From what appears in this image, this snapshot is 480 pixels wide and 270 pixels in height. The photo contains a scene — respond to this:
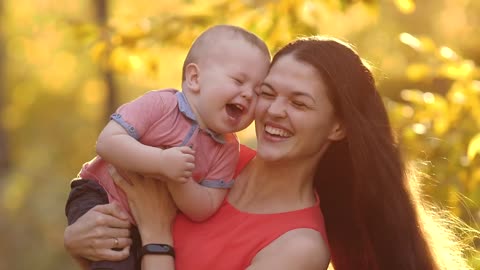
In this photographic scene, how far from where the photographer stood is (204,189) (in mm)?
3721

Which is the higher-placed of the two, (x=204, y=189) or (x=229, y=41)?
(x=229, y=41)

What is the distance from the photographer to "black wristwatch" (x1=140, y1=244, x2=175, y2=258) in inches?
147

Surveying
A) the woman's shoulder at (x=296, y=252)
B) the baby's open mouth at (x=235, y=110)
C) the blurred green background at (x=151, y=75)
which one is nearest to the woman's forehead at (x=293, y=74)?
the baby's open mouth at (x=235, y=110)

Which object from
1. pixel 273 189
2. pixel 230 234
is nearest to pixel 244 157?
pixel 273 189

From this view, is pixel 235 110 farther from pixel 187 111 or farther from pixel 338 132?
pixel 338 132

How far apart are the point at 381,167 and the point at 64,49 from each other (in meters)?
17.5

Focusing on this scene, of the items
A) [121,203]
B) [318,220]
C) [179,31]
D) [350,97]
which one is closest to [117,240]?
[121,203]

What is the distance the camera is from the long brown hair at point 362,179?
3.67m

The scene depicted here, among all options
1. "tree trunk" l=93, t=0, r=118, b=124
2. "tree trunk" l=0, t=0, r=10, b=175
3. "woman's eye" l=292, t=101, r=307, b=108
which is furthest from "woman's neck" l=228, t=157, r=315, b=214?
"tree trunk" l=0, t=0, r=10, b=175

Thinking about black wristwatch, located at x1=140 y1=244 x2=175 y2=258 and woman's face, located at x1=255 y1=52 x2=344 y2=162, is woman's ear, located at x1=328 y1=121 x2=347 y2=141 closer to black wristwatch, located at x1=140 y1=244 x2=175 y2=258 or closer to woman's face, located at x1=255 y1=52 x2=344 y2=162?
woman's face, located at x1=255 y1=52 x2=344 y2=162

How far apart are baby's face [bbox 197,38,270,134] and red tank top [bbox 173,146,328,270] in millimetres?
329

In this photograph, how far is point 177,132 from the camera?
3629 mm

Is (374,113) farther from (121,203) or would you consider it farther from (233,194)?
(121,203)

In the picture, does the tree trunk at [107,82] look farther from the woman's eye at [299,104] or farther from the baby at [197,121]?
the woman's eye at [299,104]
